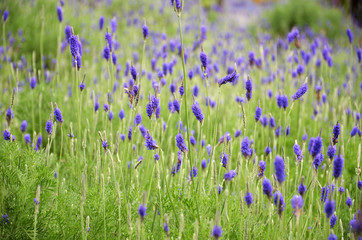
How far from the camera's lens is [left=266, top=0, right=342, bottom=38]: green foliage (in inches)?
344

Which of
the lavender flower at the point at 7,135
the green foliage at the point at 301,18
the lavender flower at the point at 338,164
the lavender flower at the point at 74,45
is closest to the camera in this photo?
the lavender flower at the point at 338,164

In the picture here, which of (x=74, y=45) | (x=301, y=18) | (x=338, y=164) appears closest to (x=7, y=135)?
(x=74, y=45)

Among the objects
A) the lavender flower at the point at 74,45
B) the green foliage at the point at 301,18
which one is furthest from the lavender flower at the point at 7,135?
the green foliage at the point at 301,18

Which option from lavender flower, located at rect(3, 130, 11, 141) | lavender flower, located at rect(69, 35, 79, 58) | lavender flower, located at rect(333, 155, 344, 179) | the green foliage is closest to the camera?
lavender flower, located at rect(333, 155, 344, 179)

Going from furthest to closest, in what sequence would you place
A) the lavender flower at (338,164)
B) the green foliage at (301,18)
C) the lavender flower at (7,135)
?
the green foliage at (301,18) < the lavender flower at (7,135) < the lavender flower at (338,164)

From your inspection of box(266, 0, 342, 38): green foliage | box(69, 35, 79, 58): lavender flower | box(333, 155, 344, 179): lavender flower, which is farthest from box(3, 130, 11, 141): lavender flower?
box(266, 0, 342, 38): green foliage

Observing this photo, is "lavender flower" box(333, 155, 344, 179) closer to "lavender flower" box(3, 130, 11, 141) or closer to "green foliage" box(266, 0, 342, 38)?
"lavender flower" box(3, 130, 11, 141)

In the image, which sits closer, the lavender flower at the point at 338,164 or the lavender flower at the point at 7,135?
the lavender flower at the point at 338,164

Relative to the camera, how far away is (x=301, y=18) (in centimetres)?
884

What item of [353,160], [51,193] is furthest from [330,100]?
[51,193]

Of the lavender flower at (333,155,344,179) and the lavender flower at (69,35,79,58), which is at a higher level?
the lavender flower at (69,35,79,58)

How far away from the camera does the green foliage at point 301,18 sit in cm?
874

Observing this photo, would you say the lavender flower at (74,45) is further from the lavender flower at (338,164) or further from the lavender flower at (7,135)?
the lavender flower at (338,164)

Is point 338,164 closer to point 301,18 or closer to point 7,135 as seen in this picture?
point 7,135
